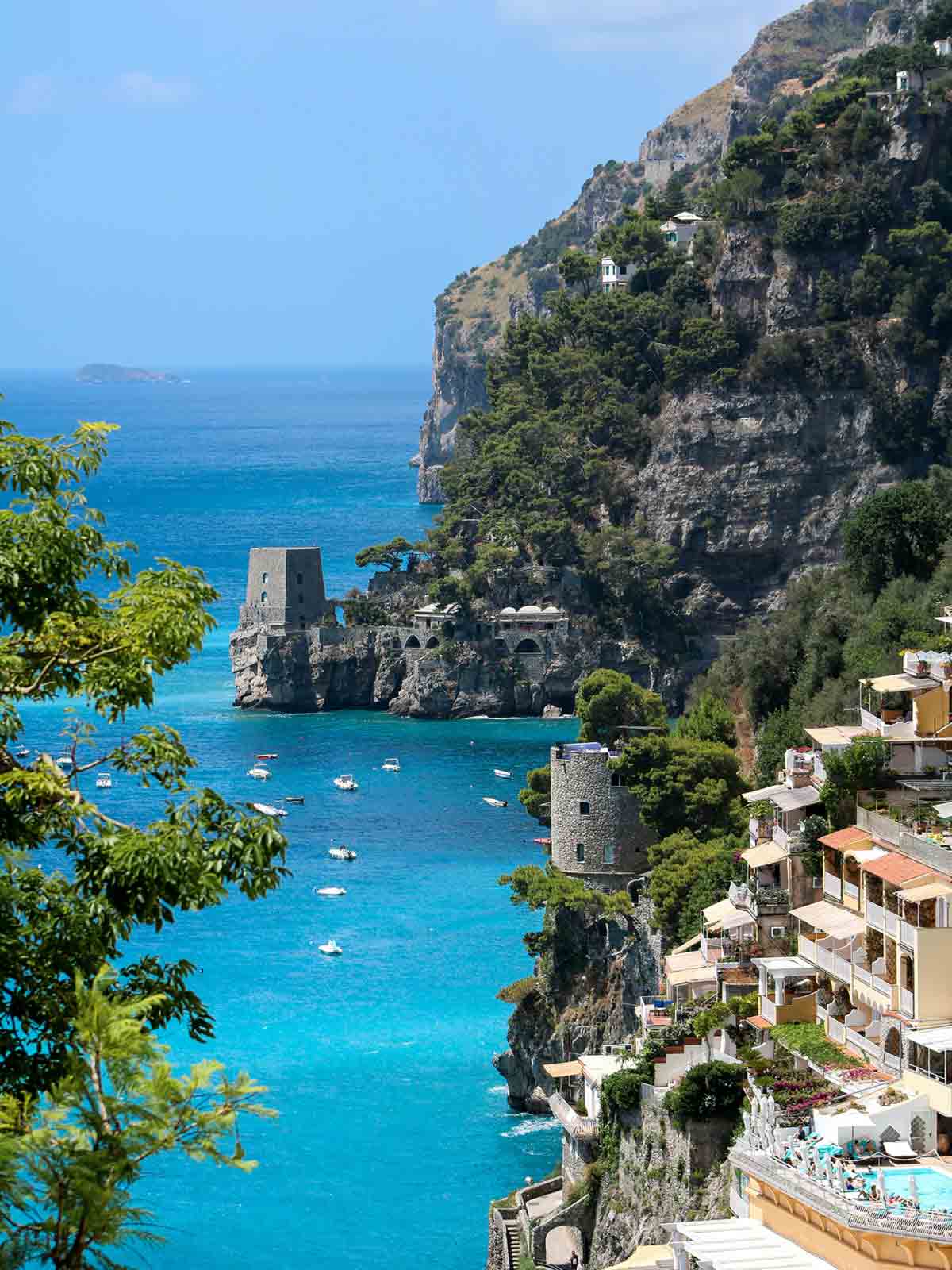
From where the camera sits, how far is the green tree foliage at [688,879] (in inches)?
1544

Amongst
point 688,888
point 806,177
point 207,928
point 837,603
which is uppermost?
point 806,177

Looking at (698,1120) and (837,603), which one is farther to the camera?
(837,603)

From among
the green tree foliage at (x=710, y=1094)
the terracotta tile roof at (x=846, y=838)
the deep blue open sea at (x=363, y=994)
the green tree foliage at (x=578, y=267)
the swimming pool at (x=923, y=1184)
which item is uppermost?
the green tree foliage at (x=578, y=267)

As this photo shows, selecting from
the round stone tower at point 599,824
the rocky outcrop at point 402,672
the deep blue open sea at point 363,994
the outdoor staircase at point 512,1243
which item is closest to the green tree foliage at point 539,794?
the deep blue open sea at point 363,994

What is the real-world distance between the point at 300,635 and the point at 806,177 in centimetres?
2829

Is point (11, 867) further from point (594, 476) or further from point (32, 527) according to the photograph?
point (594, 476)

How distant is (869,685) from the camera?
35469 mm

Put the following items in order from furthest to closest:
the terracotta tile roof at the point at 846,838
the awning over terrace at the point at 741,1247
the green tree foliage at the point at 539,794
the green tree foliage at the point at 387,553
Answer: the green tree foliage at the point at 387,553
the green tree foliage at the point at 539,794
the terracotta tile roof at the point at 846,838
the awning over terrace at the point at 741,1247

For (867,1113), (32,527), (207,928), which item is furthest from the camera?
(207,928)

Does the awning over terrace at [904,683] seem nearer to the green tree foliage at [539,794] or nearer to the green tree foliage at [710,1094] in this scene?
the green tree foliage at [710,1094]

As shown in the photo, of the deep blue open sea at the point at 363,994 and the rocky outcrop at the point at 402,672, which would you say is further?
the rocky outcrop at the point at 402,672

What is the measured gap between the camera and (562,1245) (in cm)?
3225

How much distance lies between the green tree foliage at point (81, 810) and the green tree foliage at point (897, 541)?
45.9 meters

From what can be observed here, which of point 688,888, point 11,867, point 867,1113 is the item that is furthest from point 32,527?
point 688,888
